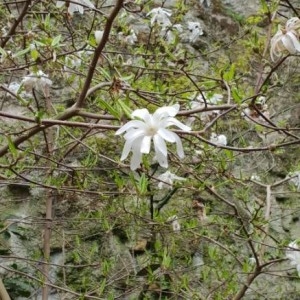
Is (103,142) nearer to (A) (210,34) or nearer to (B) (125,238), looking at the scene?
(B) (125,238)

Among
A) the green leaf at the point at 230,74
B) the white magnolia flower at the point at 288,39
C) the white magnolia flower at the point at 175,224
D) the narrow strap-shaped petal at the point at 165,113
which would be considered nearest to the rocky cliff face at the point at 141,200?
the white magnolia flower at the point at 175,224

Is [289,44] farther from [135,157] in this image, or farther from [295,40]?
[135,157]

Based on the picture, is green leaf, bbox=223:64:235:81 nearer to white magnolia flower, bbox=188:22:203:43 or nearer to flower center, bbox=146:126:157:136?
flower center, bbox=146:126:157:136

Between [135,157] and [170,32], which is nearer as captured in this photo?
[135,157]

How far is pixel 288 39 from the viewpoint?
1030 millimetres

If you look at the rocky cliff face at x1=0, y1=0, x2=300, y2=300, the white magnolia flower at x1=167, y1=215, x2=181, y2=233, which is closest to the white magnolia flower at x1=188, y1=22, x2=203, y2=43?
the rocky cliff face at x1=0, y1=0, x2=300, y2=300

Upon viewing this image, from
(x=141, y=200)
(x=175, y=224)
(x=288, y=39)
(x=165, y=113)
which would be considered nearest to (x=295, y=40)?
(x=288, y=39)

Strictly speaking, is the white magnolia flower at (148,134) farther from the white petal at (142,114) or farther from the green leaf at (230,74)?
the green leaf at (230,74)

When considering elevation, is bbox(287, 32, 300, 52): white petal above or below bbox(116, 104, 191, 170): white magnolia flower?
above

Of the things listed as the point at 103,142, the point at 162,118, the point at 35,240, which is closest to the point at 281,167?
the point at 103,142

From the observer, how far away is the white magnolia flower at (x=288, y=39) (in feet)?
3.37

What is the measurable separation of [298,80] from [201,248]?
1.40 metres

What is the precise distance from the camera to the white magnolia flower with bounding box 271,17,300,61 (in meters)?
1.03

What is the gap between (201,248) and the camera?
7.84 ft
